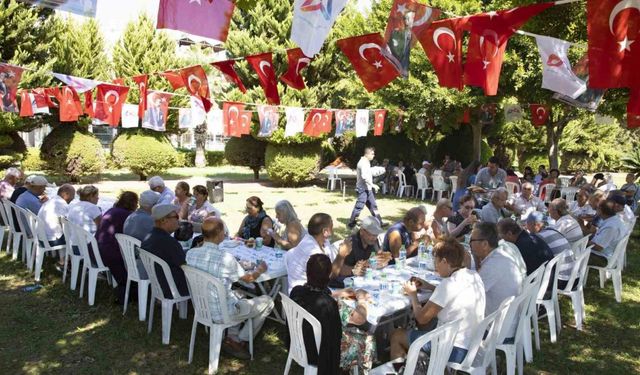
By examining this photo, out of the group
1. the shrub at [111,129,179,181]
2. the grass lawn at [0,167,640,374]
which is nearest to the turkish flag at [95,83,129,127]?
the grass lawn at [0,167,640,374]

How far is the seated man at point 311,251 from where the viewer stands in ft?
14.0

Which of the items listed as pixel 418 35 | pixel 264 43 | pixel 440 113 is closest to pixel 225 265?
pixel 418 35

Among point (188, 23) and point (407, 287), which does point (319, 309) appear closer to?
point (407, 287)

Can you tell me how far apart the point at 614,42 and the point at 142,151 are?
A: 17.7 meters

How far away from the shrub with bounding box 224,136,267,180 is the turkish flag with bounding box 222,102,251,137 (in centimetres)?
695

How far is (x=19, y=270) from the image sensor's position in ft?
23.3

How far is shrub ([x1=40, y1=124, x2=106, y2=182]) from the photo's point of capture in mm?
17250

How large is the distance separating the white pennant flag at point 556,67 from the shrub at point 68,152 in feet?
54.7

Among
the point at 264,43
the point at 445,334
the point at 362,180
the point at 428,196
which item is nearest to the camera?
the point at 445,334

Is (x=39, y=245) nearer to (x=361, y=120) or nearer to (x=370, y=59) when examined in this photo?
(x=370, y=59)

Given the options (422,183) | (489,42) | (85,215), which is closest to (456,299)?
(489,42)

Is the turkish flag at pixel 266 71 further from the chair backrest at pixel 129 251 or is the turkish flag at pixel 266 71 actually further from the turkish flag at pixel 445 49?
the chair backrest at pixel 129 251

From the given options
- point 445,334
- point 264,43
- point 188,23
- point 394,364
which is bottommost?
point 394,364

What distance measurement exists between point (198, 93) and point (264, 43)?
8608mm
